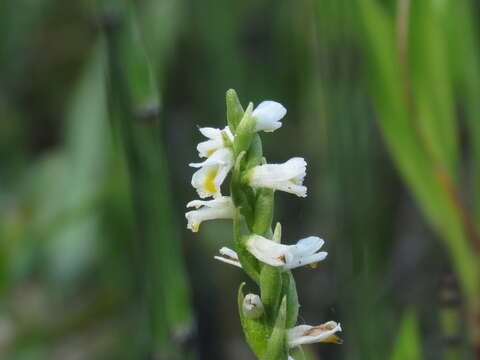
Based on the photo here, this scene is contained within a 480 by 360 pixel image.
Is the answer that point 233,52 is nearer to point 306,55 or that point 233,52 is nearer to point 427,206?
point 306,55

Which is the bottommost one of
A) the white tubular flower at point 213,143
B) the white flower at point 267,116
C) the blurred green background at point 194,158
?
the blurred green background at point 194,158

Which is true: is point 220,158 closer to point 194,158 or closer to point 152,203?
point 152,203

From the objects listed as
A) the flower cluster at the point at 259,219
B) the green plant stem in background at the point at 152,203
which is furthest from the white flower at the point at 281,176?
the green plant stem in background at the point at 152,203

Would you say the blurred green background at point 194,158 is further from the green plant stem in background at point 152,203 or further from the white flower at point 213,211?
the white flower at point 213,211

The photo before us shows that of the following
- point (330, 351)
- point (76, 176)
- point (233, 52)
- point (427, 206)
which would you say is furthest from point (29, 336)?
point (427, 206)

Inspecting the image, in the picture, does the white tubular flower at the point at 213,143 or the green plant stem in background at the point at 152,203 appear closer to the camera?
the white tubular flower at the point at 213,143

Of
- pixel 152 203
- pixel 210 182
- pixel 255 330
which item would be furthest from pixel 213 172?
pixel 152 203
